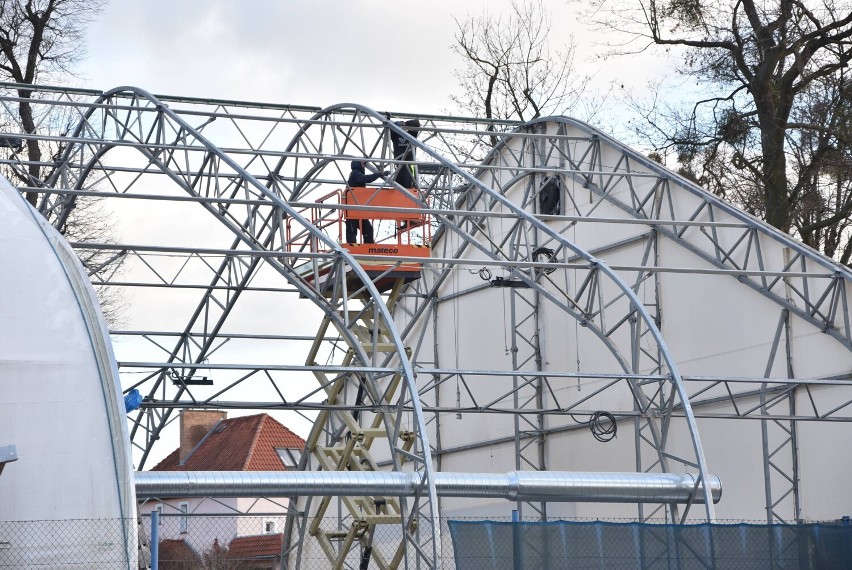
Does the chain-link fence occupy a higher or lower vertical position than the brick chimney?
lower

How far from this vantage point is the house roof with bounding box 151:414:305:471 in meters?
49.6

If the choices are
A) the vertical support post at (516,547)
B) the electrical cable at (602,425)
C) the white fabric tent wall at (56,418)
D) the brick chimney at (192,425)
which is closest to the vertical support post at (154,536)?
the white fabric tent wall at (56,418)

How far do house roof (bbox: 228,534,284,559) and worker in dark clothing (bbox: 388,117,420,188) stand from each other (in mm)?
17419

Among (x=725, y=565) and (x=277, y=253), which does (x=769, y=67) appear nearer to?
(x=277, y=253)

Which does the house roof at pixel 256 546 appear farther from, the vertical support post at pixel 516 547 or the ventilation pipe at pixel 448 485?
the vertical support post at pixel 516 547

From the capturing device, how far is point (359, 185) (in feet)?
78.8

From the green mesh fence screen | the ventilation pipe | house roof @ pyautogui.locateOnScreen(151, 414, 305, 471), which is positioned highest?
house roof @ pyautogui.locateOnScreen(151, 414, 305, 471)

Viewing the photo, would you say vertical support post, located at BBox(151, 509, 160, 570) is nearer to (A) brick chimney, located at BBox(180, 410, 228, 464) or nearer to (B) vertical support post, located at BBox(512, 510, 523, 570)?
(B) vertical support post, located at BBox(512, 510, 523, 570)

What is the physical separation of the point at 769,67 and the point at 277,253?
14.7 meters

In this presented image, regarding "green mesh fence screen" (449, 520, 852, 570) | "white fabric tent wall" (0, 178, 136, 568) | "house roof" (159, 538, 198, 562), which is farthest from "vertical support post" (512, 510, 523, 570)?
"house roof" (159, 538, 198, 562)

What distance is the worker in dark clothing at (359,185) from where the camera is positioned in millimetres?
23938

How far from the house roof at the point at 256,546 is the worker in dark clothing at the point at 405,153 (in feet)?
57.1

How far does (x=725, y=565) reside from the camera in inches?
517

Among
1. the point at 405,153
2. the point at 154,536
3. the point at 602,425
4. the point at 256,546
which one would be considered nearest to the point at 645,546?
the point at 154,536
